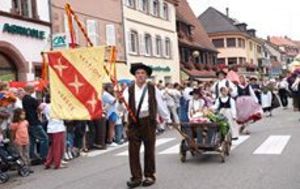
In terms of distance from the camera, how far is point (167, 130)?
66.4 feet

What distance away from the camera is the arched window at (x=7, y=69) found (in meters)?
21.8

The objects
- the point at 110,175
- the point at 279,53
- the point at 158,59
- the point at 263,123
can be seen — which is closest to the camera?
the point at 110,175

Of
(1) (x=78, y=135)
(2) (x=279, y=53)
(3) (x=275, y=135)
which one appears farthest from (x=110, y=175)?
(2) (x=279, y=53)

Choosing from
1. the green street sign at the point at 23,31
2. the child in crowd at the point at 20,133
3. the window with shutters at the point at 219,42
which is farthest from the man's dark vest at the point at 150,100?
the window with shutters at the point at 219,42

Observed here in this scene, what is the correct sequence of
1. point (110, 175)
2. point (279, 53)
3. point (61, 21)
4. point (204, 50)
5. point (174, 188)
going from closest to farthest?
point (174, 188) < point (110, 175) < point (61, 21) < point (204, 50) < point (279, 53)

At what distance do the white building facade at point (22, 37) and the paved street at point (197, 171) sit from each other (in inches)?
338

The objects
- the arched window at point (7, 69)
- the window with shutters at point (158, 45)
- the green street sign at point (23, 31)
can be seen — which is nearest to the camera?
the green street sign at point (23, 31)

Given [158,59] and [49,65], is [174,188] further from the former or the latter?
[158,59]

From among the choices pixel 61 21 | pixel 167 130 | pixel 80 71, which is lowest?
pixel 167 130

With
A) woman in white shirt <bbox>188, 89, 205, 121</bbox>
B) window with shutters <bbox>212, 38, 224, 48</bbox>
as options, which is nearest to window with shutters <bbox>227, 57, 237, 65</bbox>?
window with shutters <bbox>212, 38, 224, 48</bbox>

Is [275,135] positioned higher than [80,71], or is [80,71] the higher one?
[80,71]

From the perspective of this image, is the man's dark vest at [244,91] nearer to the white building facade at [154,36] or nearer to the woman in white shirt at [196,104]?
the woman in white shirt at [196,104]

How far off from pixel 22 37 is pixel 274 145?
12034 mm

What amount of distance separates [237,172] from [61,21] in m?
16.7
